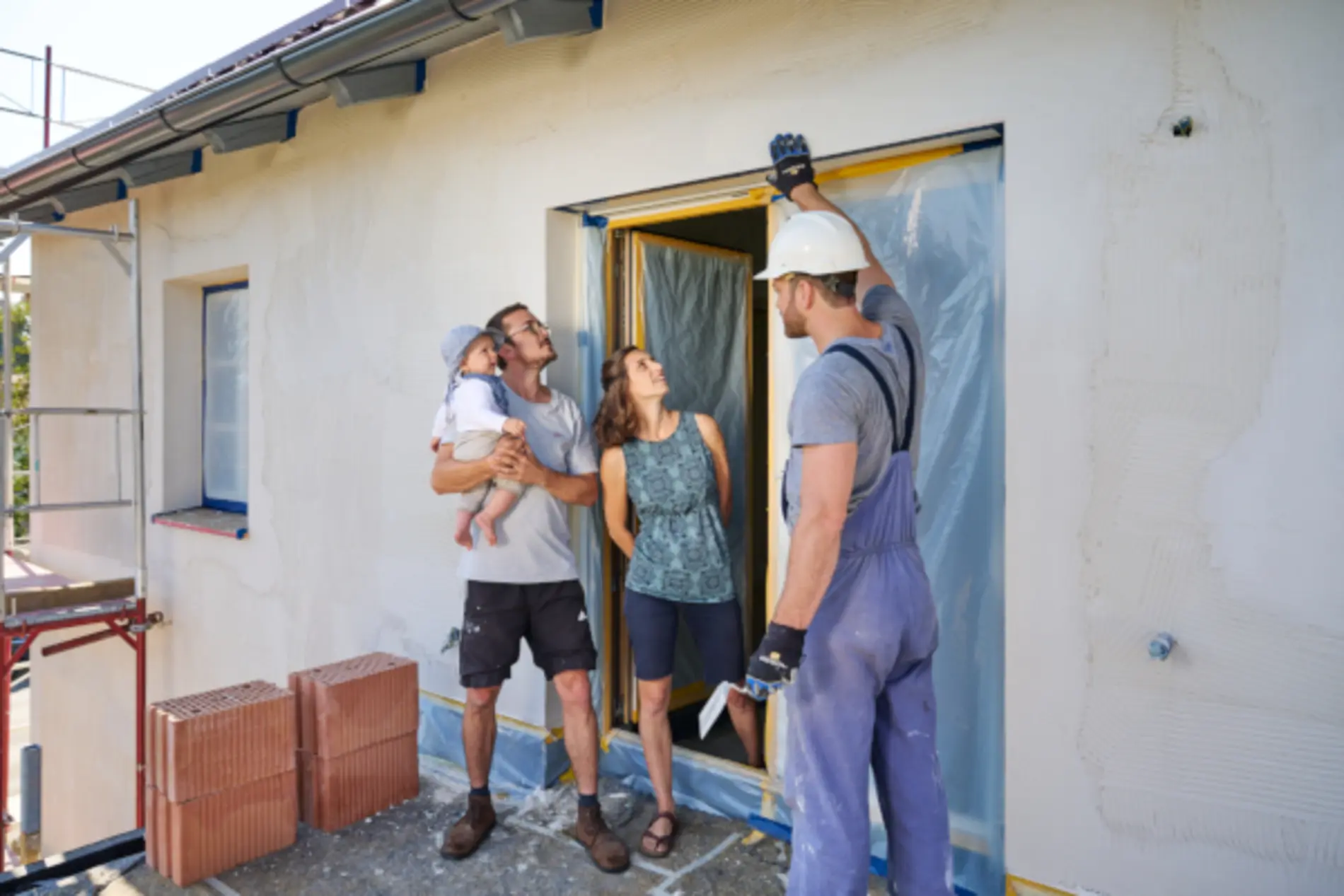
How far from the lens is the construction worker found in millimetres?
1917

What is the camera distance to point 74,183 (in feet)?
16.4

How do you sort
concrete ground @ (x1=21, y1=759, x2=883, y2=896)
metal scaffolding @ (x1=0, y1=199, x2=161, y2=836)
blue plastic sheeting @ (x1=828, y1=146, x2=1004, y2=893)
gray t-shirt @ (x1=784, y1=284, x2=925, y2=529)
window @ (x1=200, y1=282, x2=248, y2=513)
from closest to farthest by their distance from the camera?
1. gray t-shirt @ (x1=784, y1=284, x2=925, y2=529)
2. blue plastic sheeting @ (x1=828, y1=146, x2=1004, y2=893)
3. concrete ground @ (x1=21, y1=759, x2=883, y2=896)
4. metal scaffolding @ (x1=0, y1=199, x2=161, y2=836)
5. window @ (x1=200, y1=282, x2=248, y2=513)

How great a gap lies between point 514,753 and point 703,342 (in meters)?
1.89

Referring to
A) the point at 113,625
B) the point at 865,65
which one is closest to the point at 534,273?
the point at 865,65

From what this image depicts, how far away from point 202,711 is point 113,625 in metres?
3.12

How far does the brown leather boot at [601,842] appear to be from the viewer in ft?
9.21

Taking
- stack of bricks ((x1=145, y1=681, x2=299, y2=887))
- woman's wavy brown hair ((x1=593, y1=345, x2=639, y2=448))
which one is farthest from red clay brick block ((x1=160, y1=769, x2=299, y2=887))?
woman's wavy brown hair ((x1=593, y1=345, x2=639, y2=448))

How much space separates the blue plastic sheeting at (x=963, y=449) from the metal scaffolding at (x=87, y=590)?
4.53 metres

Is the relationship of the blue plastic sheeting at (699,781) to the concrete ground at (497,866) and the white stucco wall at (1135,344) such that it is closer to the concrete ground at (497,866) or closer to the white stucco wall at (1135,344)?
the concrete ground at (497,866)

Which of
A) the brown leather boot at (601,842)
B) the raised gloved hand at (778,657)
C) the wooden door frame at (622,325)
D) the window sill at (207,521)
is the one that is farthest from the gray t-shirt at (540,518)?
the window sill at (207,521)

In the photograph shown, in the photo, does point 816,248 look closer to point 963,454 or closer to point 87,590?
point 963,454

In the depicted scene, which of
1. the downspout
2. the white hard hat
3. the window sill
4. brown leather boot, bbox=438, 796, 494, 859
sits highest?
the downspout

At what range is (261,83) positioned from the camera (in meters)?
3.42

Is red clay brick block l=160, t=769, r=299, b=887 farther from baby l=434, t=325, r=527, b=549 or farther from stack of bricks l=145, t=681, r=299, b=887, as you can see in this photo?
baby l=434, t=325, r=527, b=549
